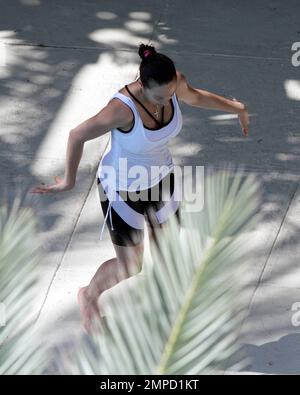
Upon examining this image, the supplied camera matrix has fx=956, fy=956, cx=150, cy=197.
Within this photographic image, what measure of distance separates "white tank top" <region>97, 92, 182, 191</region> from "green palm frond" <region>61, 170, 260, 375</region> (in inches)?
74.0

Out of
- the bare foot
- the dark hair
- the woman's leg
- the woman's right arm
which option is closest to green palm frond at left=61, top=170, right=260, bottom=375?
the dark hair

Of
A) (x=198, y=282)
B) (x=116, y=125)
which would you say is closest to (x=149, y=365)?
(x=198, y=282)

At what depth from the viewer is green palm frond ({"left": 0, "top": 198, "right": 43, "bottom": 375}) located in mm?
2277

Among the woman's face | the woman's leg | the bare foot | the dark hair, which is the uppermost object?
the dark hair

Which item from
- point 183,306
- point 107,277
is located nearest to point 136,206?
point 107,277

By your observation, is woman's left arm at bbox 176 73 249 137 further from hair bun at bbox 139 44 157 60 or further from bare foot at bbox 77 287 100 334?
bare foot at bbox 77 287 100 334

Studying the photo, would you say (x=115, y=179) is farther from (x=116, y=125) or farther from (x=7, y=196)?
(x=7, y=196)

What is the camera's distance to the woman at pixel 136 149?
4.24 metres

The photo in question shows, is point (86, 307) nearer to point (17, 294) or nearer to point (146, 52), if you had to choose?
point (146, 52)

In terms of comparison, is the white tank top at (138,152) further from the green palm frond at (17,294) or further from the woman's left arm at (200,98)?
the green palm frond at (17,294)

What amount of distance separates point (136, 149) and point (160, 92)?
→ 361 millimetres

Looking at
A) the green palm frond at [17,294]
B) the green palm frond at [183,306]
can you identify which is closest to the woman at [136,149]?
the green palm frond at [183,306]

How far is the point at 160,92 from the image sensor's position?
4.18m
